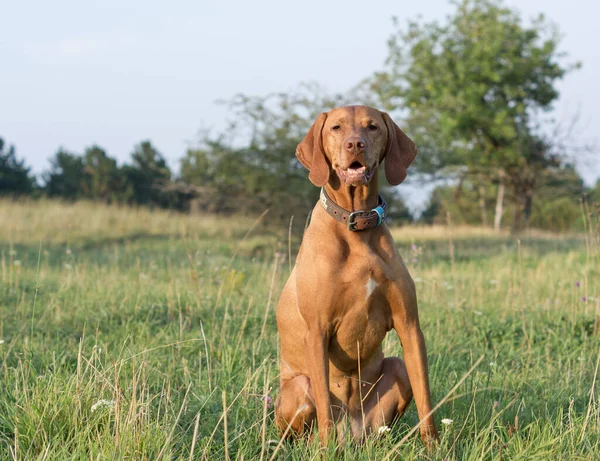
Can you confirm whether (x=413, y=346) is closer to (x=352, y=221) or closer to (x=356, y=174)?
(x=352, y=221)

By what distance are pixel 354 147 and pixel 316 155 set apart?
0.24 meters

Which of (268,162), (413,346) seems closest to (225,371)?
(413,346)

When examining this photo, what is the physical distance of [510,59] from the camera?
2314 centimetres

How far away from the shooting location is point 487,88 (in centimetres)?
2305

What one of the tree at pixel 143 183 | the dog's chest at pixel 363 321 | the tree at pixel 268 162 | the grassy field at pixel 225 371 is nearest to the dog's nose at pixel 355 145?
the dog's chest at pixel 363 321

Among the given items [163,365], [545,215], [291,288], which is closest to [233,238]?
[163,365]

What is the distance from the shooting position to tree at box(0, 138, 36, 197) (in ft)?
94.7

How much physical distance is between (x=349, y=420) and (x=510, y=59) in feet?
73.7

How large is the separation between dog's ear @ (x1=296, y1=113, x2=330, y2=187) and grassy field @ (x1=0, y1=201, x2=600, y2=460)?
90cm

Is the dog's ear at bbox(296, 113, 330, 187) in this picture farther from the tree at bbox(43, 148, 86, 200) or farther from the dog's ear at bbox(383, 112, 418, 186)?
the tree at bbox(43, 148, 86, 200)

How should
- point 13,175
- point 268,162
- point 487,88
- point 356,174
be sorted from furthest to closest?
point 13,175
point 487,88
point 268,162
point 356,174

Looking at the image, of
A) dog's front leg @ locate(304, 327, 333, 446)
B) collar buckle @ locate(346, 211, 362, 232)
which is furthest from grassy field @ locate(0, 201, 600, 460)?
collar buckle @ locate(346, 211, 362, 232)

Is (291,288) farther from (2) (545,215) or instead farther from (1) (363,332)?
A: (2) (545,215)

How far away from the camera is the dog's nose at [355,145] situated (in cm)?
285
